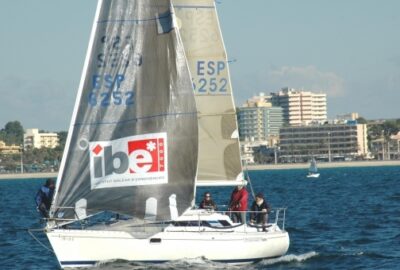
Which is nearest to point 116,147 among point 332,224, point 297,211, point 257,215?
point 257,215

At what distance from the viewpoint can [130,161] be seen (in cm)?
2550

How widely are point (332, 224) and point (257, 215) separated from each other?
41.6 feet

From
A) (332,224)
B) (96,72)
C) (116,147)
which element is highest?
(96,72)

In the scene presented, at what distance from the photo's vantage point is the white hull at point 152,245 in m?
25.2

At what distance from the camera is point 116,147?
2534 centimetres

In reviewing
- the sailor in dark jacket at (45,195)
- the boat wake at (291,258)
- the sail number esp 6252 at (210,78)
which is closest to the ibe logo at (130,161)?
the sailor in dark jacket at (45,195)

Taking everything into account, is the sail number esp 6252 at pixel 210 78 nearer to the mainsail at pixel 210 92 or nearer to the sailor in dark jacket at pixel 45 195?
the mainsail at pixel 210 92

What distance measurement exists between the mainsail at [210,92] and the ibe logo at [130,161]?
3.72m

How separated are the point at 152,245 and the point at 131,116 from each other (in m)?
2.93

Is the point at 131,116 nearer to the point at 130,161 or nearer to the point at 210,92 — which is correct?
the point at 130,161

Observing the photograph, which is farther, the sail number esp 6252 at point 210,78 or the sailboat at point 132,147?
the sail number esp 6252 at point 210,78

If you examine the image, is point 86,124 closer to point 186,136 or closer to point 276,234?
point 186,136

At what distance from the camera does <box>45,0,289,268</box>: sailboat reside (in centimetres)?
2509

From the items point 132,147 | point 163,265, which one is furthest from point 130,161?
point 163,265
